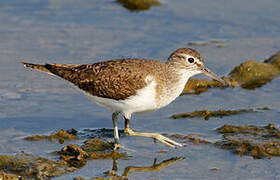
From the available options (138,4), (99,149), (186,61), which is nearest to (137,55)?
(186,61)

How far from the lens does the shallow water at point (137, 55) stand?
9.52 m

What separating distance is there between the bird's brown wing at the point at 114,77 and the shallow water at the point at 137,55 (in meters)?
0.95

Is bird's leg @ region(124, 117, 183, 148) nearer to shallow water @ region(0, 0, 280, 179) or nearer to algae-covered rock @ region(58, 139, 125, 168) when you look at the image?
shallow water @ region(0, 0, 280, 179)

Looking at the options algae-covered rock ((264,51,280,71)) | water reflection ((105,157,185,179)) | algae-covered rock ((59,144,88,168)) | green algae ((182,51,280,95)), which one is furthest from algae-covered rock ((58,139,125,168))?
algae-covered rock ((264,51,280,71))

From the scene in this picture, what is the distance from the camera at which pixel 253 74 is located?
1330 cm

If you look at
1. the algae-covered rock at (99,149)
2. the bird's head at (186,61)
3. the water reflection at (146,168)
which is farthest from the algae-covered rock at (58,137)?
the bird's head at (186,61)

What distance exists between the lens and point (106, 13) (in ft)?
53.7

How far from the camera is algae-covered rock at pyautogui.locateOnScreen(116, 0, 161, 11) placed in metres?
16.9

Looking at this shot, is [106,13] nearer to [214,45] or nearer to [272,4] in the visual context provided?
[214,45]

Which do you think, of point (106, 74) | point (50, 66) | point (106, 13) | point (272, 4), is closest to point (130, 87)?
point (106, 74)

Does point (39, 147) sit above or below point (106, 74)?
below

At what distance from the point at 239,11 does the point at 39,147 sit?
8.44 meters

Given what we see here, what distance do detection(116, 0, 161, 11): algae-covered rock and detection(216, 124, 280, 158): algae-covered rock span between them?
23.2 feet

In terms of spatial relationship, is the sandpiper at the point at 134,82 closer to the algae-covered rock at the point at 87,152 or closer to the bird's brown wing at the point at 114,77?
the bird's brown wing at the point at 114,77
